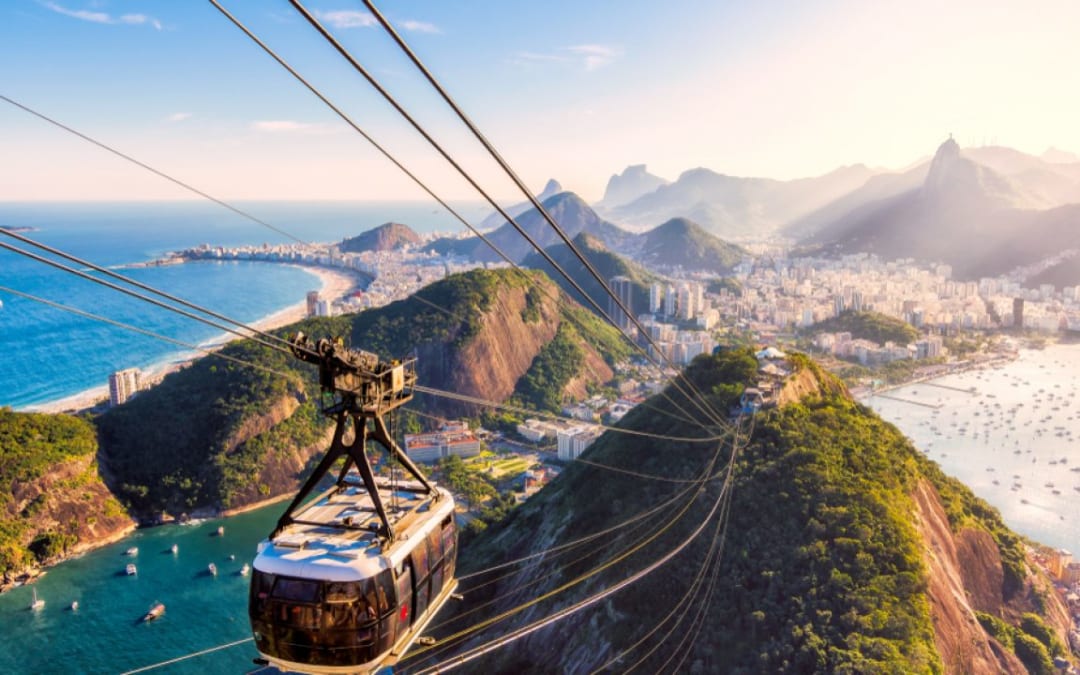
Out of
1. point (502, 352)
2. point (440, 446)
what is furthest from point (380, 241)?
point (440, 446)

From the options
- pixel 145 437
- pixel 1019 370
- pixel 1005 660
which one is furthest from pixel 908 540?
pixel 1019 370

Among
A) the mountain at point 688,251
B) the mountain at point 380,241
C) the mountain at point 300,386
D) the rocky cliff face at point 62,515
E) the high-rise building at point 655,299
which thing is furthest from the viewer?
the mountain at point 380,241

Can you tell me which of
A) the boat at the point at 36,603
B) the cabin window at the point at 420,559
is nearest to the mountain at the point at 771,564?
the cabin window at the point at 420,559

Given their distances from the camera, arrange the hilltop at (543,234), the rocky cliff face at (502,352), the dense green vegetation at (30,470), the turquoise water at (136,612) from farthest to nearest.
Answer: the hilltop at (543,234)
the rocky cliff face at (502,352)
the dense green vegetation at (30,470)
the turquoise water at (136,612)

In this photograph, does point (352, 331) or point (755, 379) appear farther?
point (352, 331)

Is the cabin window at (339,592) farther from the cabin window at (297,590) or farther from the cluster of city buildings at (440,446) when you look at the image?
the cluster of city buildings at (440,446)

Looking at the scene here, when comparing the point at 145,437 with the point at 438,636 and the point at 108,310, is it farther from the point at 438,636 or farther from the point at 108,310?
the point at 108,310

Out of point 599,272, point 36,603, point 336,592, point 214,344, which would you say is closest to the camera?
point 336,592

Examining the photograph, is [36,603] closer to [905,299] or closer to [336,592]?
[336,592]
